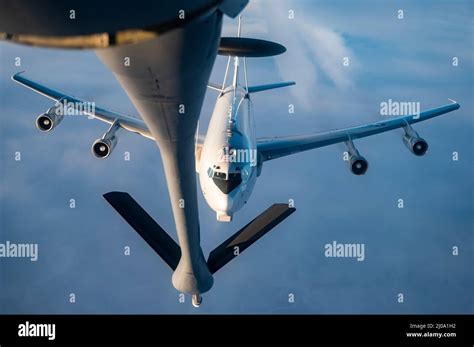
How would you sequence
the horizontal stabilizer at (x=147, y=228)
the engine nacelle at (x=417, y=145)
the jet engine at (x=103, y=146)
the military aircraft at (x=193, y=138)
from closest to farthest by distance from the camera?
the military aircraft at (x=193, y=138), the horizontal stabilizer at (x=147, y=228), the jet engine at (x=103, y=146), the engine nacelle at (x=417, y=145)

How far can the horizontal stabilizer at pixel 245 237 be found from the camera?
52.5 ft

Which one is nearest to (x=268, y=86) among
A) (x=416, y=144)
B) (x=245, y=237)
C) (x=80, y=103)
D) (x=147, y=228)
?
(x=416, y=144)

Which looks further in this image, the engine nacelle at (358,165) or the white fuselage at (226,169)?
the engine nacelle at (358,165)

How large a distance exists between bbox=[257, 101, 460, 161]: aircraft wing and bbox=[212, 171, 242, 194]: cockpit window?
21.9 ft

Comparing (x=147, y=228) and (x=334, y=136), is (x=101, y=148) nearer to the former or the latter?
Result: (x=147, y=228)

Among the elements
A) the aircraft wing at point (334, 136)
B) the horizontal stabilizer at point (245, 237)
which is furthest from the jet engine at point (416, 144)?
A: the horizontal stabilizer at point (245, 237)

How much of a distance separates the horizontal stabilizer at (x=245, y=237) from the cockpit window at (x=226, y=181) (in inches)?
101

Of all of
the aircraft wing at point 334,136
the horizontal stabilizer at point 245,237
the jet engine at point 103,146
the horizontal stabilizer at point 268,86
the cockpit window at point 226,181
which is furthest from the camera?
the horizontal stabilizer at point 268,86

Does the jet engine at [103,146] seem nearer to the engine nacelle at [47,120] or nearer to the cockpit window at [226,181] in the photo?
the engine nacelle at [47,120]

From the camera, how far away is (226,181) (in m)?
19.1

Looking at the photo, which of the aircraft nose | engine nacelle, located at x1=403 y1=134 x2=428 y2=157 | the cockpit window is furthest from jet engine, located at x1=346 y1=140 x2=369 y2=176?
the aircraft nose

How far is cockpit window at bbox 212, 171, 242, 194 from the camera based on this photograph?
19156 mm


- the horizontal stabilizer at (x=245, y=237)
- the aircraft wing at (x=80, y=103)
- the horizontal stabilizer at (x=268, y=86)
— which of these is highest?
the horizontal stabilizer at (x=268, y=86)
